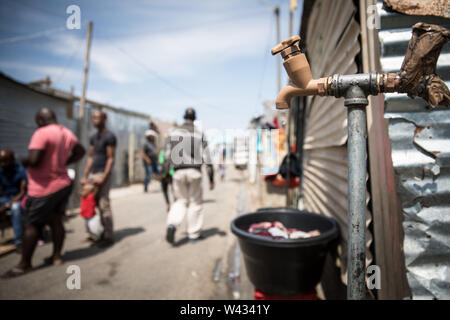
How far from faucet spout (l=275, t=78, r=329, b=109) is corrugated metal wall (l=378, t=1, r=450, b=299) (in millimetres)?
638

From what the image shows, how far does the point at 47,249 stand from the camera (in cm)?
421

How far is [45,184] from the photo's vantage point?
3320 millimetres

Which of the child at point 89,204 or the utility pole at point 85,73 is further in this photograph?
the utility pole at point 85,73

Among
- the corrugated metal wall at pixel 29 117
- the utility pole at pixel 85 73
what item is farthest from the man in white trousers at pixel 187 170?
the utility pole at pixel 85 73

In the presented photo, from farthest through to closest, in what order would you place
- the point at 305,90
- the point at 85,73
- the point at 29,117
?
1. the point at 85,73
2. the point at 29,117
3. the point at 305,90

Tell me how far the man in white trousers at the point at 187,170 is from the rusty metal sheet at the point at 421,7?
136 inches

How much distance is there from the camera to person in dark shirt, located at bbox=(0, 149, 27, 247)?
4.26 metres

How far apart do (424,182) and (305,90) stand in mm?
942

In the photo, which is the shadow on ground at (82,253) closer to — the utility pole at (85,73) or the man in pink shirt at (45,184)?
the man in pink shirt at (45,184)

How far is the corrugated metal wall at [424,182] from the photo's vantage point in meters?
1.42
